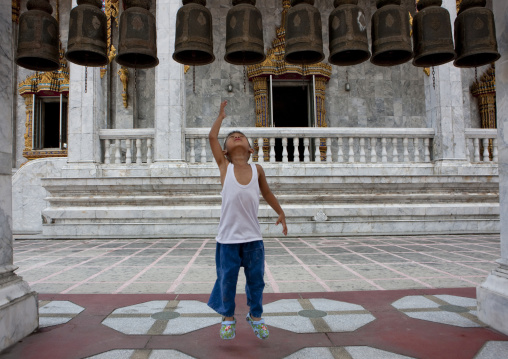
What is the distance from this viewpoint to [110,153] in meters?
7.80

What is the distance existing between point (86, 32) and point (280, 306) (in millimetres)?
2455

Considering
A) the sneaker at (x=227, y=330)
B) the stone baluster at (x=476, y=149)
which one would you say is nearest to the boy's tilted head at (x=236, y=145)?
the sneaker at (x=227, y=330)

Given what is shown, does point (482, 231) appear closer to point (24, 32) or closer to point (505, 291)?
point (505, 291)

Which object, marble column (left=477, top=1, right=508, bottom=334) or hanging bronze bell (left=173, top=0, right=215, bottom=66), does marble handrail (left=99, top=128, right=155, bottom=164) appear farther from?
marble column (left=477, top=1, right=508, bottom=334)

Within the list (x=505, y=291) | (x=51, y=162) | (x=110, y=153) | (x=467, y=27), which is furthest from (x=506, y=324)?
(x=51, y=162)

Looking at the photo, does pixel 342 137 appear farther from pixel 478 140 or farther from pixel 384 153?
pixel 478 140

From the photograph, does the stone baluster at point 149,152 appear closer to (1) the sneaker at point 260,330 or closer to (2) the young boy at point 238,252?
(2) the young boy at point 238,252

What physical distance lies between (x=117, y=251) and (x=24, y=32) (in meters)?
3.77

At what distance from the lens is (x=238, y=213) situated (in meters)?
2.17

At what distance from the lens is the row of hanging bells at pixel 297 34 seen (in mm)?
2291

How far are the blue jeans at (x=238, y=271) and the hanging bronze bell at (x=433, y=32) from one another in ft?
5.52

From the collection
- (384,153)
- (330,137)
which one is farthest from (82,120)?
(384,153)

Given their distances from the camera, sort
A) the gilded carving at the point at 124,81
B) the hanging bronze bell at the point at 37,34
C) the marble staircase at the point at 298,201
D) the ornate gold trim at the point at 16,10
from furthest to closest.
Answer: the ornate gold trim at the point at 16,10
the gilded carving at the point at 124,81
the marble staircase at the point at 298,201
the hanging bronze bell at the point at 37,34

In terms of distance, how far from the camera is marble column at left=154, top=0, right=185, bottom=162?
295 inches
